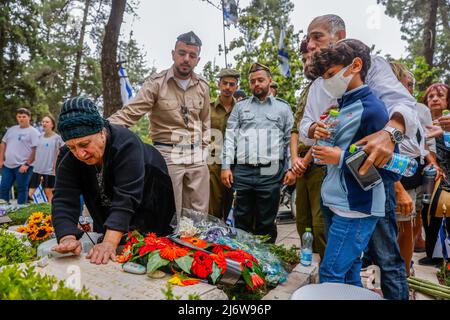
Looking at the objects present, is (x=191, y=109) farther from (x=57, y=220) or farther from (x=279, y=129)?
(x=57, y=220)

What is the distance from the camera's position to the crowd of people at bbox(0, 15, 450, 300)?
1732 mm

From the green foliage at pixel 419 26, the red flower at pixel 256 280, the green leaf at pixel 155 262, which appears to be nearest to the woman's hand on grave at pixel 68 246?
the green leaf at pixel 155 262

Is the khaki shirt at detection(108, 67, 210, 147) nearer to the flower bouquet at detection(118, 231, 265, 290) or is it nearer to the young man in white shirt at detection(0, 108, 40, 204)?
the flower bouquet at detection(118, 231, 265, 290)

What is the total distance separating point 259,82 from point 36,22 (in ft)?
42.4

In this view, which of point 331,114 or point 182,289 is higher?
point 331,114

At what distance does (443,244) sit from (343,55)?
2698mm

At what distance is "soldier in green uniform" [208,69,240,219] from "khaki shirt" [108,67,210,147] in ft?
2.91

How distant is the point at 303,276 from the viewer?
2490 mm

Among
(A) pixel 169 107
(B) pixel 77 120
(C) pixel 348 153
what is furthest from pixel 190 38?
(C) pixel 348 153

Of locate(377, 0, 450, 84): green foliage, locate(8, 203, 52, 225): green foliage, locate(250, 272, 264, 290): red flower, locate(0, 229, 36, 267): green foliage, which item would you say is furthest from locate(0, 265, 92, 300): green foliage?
locate(377, 0, 450, 84): green foliage

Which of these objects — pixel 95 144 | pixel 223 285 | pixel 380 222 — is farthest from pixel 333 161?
pixel 95 144

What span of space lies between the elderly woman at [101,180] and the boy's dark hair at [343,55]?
137cm

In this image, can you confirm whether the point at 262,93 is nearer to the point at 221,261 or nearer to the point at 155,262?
the point at 221,261

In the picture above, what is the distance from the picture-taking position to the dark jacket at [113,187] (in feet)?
6.97
